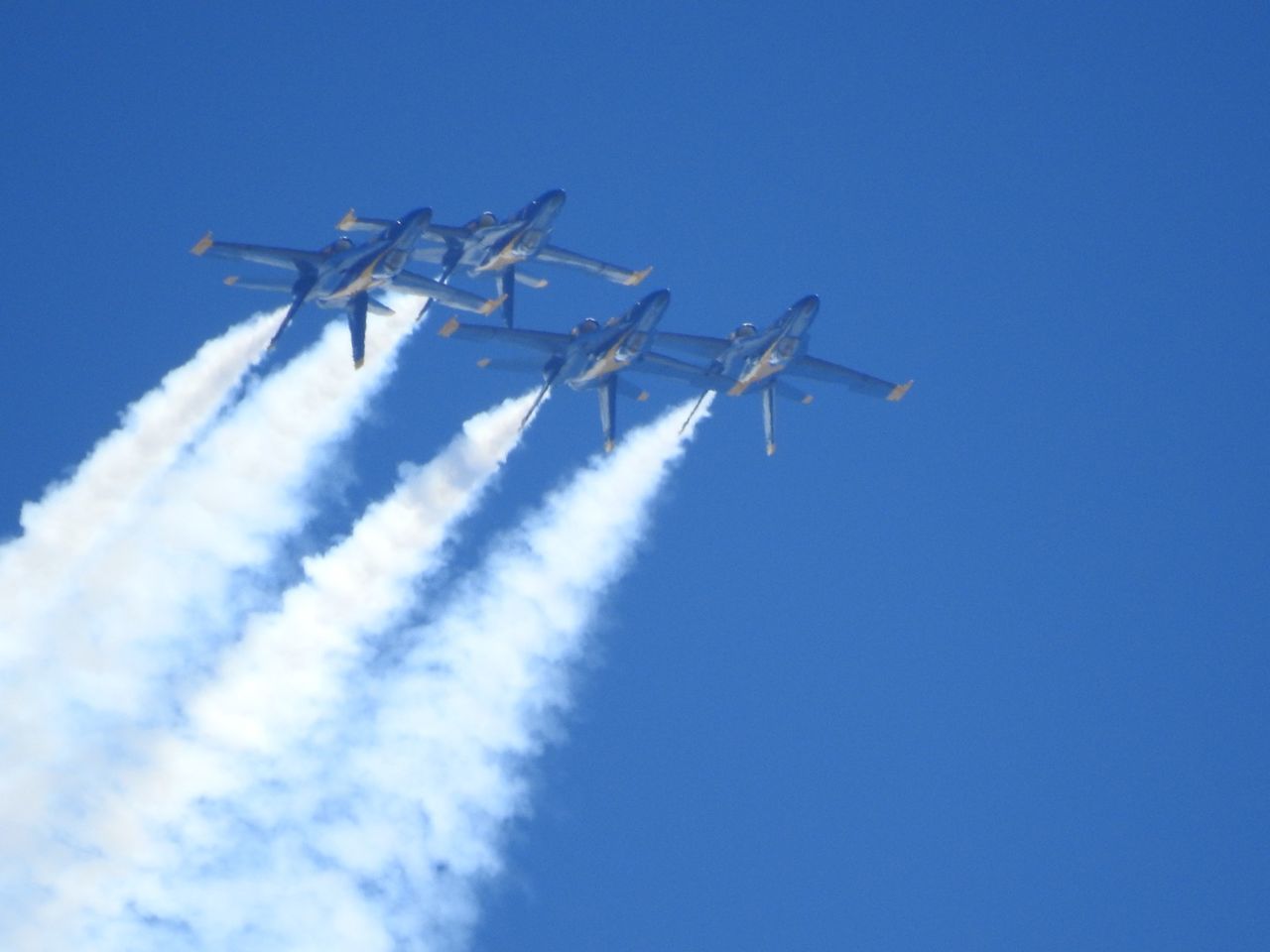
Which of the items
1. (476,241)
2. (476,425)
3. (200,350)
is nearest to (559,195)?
(476,241)

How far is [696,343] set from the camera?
3853 inches

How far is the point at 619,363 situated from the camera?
93312 mm

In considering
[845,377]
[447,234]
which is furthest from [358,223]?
[845,377]

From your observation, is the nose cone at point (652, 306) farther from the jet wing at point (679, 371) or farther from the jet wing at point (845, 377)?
the jet wing at point (845, 377)

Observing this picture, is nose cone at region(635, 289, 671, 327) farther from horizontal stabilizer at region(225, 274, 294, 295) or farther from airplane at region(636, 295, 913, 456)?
horizontal stabilizer at region(225, 274, 294, 295)

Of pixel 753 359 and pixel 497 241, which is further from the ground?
pixel 497 241

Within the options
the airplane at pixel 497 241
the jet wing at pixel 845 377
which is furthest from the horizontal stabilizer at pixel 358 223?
the jet wing at pixel 845 377

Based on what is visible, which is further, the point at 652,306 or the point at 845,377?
the point at 845,377

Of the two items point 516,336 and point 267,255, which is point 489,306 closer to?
point 516,336

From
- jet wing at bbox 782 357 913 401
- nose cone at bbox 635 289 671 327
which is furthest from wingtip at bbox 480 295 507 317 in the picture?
jet wing at bbox 782 357 913 401

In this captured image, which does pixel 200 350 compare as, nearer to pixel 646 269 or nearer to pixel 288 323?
pixel 288 323

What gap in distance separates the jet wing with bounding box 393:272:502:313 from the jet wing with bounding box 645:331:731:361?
8.00 m

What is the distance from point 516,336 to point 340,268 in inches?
308

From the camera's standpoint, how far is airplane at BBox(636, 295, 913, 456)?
9569 centimetres
